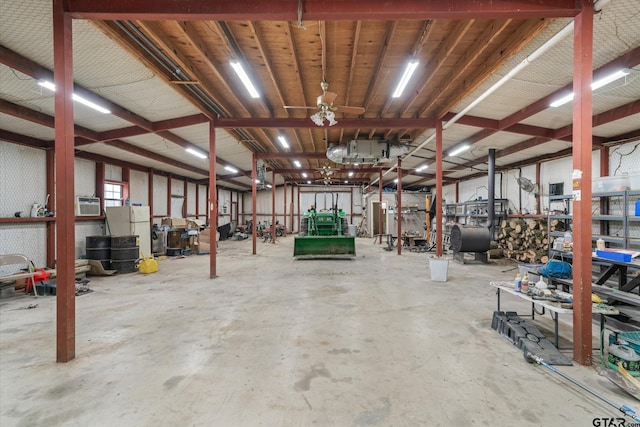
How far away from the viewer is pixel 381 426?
1.90m

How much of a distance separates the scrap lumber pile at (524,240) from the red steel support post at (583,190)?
5967 mm

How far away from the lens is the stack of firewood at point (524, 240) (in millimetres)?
8203

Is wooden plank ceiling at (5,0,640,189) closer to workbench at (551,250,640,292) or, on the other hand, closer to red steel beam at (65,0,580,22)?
red steel beam at (65,0,580,22)

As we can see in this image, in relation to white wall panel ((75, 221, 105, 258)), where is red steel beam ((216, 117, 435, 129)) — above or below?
above

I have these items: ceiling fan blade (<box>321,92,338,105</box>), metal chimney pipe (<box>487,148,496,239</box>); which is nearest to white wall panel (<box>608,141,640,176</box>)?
metal chimney pipe (<box>487,148,496,239</box>)

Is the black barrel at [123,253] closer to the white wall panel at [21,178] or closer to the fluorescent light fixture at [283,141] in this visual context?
the white wall panel at [21,178]

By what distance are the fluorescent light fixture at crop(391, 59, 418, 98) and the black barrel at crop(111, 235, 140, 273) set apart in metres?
7.37

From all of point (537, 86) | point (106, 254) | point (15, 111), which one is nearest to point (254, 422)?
point (537, 86)

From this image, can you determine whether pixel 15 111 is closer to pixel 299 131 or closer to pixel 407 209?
pixel 299 131

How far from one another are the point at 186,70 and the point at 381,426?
201 inches

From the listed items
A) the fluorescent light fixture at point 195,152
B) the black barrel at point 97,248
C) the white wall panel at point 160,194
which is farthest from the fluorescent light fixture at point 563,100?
the white wall panel at point 160,194

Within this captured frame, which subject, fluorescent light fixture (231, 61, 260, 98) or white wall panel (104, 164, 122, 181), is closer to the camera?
fluorescent light fixture (231, 61, 260, 98)

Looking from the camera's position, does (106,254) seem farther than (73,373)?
Yes

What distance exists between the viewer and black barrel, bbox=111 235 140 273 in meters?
7.16
